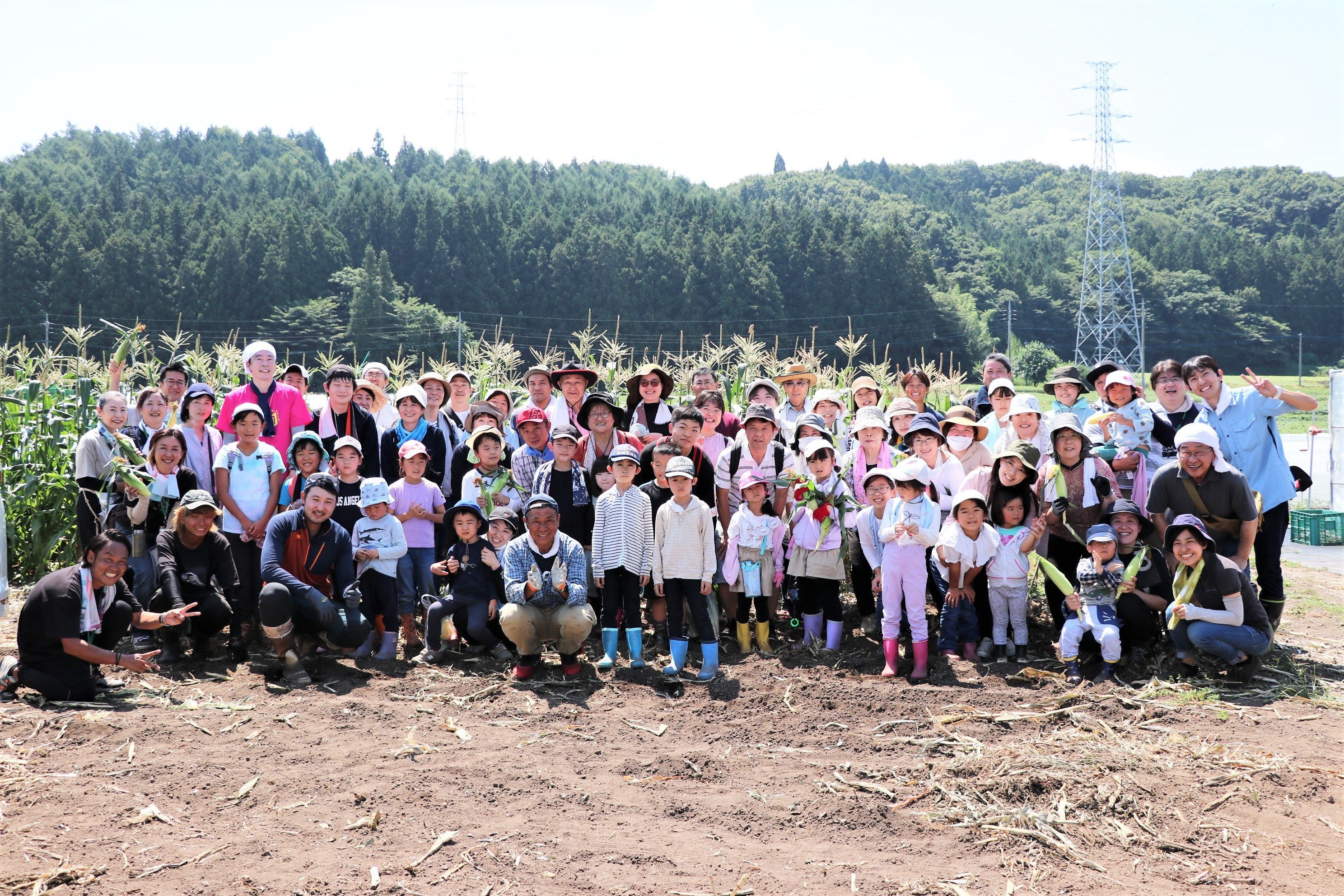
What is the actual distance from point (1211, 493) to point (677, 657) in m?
3.45

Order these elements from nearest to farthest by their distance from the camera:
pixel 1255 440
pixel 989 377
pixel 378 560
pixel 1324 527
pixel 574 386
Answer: pixel 1255 440 < pixel 378 560 < pixel 574 386 < pixel 989 377 < pixel 1324 527

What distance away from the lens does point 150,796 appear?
4207 mm

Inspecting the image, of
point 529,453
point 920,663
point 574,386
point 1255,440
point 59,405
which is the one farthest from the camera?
point 59,405

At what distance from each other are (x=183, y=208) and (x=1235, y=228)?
81406mm

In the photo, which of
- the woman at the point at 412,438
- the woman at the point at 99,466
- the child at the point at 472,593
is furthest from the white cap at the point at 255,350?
the child at the point at 472,593

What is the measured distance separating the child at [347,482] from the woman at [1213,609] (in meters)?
5.19

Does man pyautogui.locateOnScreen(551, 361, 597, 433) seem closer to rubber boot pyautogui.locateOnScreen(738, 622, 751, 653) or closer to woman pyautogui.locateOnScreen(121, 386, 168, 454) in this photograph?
rubber boot pyautogui.locateOnScreen(738, 622, 751, 653)

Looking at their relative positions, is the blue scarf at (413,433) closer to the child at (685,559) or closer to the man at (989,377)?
the child at (685,559)

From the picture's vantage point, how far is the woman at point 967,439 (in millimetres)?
6754

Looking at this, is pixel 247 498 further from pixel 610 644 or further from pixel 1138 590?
pixel 1138 590

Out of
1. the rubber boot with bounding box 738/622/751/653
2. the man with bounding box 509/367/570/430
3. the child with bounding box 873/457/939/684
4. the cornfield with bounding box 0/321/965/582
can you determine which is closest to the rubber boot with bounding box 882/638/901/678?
the child with bounding box 873/457/939/684

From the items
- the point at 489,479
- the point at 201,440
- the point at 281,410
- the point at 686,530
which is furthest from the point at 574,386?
the point at 201,440

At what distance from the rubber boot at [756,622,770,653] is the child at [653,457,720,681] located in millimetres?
556

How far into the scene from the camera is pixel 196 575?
6.20 m
